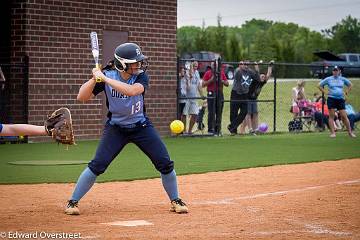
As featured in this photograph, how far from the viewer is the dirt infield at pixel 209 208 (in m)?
8.38

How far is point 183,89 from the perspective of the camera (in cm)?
2586

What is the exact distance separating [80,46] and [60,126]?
1380 centimetres

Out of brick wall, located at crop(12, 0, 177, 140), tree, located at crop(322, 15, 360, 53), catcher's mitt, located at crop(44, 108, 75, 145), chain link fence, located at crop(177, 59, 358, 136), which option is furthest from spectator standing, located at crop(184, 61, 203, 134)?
tree, located at crop(322, 15, 360, 53)

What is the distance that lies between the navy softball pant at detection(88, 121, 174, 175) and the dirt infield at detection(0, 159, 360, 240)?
0.60 m

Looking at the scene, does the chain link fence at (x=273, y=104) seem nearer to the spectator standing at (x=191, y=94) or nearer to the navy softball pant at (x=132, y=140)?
the spectator standing at (x=191, y=94)

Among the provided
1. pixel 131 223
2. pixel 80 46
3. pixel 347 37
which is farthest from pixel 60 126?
pixel 347 37

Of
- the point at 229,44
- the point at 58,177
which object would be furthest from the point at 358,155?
the point at 229,44

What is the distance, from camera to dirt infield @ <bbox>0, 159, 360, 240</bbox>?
838 centimetres

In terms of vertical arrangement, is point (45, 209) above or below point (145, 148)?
below

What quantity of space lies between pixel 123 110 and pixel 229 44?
182 feet

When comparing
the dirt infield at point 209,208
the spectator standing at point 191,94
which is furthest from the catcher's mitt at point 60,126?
the spectator standing at point 191,94

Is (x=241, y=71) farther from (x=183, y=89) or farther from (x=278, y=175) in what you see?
(x=278, y=175)

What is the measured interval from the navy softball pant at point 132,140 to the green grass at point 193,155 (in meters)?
3.99

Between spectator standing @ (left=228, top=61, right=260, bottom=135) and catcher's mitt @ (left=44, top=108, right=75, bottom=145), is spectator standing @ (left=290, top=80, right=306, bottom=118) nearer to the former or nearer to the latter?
spectator standing @ (left=228, top=61, right=260, bottom=135)
